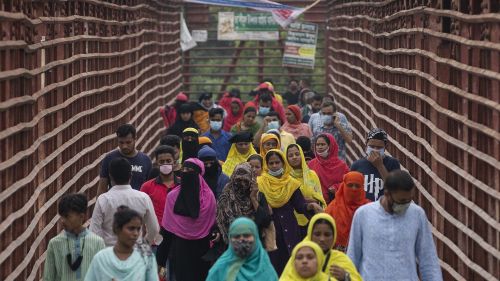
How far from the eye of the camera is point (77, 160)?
43.3 feet

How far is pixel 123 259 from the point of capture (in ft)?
26.5

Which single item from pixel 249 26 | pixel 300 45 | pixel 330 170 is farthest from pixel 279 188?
pixel 249 26

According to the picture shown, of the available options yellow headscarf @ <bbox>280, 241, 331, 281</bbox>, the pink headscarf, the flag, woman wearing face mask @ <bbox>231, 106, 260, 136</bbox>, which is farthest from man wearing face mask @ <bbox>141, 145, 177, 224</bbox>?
the flag

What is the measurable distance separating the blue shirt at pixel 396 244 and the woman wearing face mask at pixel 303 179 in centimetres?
306

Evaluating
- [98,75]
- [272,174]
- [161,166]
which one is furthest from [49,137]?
[98,75]

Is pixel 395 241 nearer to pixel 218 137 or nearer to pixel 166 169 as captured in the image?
pixel 166 169

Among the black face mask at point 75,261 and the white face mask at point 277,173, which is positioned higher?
the white face mask at point 277,173

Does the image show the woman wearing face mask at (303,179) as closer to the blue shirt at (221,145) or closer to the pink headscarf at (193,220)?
the pink headscarf at (193,220)

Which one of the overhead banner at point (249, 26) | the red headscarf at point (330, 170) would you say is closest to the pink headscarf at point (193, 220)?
the red headscarf at point (330, 170)

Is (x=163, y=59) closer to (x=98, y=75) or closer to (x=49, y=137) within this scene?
(x=98, y=75)

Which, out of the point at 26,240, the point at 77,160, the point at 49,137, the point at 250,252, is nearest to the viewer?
the point at 250,252

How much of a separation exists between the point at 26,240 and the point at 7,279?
3.38 ft

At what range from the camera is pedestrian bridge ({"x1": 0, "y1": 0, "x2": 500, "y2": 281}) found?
9.26m

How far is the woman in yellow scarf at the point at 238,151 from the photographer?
1359 centimetres
